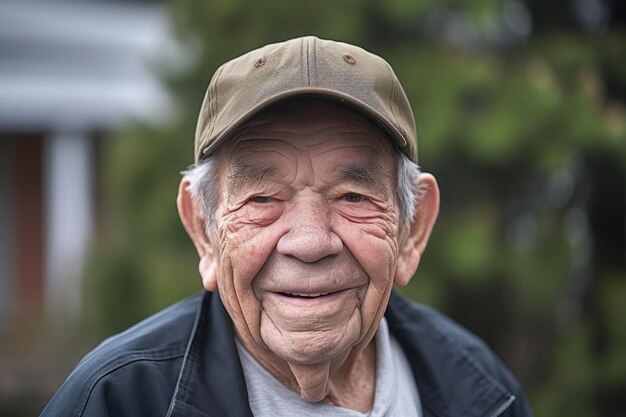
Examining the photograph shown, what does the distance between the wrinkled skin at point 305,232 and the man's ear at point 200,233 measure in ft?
0.19

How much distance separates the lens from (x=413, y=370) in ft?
7.40

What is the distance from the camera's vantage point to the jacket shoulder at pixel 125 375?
5.77 ft

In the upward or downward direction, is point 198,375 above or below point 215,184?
below

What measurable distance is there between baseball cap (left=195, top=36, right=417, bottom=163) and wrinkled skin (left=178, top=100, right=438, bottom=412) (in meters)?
0.05

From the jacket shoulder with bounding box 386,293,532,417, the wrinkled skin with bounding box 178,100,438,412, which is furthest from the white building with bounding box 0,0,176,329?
the wrinkled skin with bounding box 178,100,438,412

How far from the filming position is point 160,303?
4457 mm

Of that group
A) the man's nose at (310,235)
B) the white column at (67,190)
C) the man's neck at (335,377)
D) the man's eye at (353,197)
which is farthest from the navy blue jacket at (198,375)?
the white column at (67,190)

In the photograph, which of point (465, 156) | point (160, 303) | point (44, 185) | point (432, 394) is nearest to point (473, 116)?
point (465, 156)

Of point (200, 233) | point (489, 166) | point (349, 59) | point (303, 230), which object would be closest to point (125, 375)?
point (200, 233)

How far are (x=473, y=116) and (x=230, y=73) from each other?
109 inches

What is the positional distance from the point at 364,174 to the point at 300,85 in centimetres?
26

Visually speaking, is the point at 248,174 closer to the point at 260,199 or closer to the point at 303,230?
the point at 260,199

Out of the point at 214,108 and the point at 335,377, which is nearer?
the point at 214,108

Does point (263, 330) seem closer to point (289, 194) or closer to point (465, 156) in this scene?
point (289, 194)
